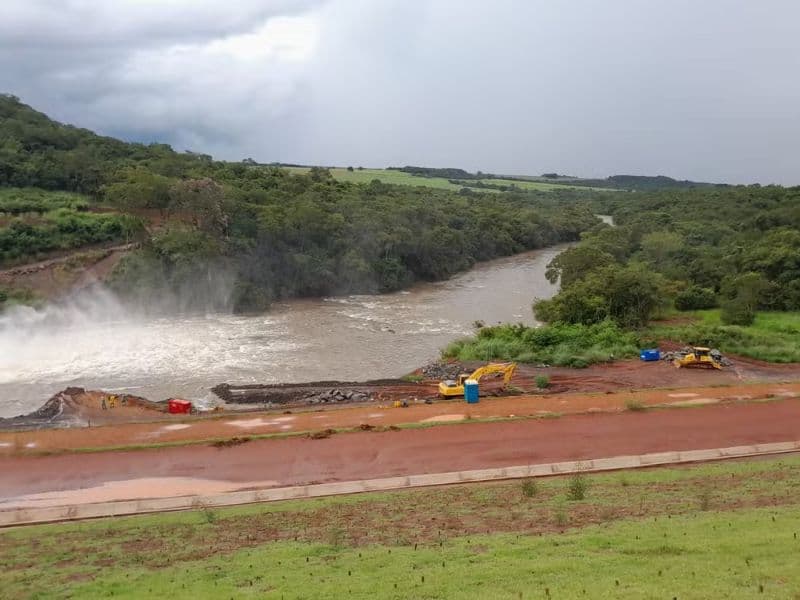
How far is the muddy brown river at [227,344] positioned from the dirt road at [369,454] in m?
9.92

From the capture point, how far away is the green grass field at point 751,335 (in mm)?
35312

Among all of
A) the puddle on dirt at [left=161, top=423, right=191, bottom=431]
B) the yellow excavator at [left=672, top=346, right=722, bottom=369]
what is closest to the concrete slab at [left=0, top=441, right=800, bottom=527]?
the puddle on dirt at [left=161, top=423, right=191, bottom=431]

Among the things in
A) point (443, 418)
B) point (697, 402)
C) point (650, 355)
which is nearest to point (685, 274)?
point (650, 355)

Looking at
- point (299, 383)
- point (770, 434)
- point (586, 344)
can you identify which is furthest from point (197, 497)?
point (586, 344)

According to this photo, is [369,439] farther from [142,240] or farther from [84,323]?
[142,240]

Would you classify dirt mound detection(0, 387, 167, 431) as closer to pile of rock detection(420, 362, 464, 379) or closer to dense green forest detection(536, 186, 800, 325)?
pile of rock detection(420, 362, 464, 379)

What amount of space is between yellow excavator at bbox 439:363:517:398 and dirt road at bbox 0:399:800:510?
4465 millimetres

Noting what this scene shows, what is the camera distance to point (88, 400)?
29.5 metres

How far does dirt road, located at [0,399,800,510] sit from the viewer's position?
20172mm

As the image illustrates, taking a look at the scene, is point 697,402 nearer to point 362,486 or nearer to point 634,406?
point 634,406

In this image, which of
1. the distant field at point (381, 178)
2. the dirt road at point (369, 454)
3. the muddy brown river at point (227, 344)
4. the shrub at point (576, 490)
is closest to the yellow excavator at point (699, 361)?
the dirt road at point (369, 454)

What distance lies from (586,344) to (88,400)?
83.0 ft

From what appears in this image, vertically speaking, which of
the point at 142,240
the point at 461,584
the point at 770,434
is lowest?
the point at 770,434

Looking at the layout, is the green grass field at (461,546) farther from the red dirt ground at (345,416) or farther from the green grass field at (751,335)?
the green grass field at (751,335)
